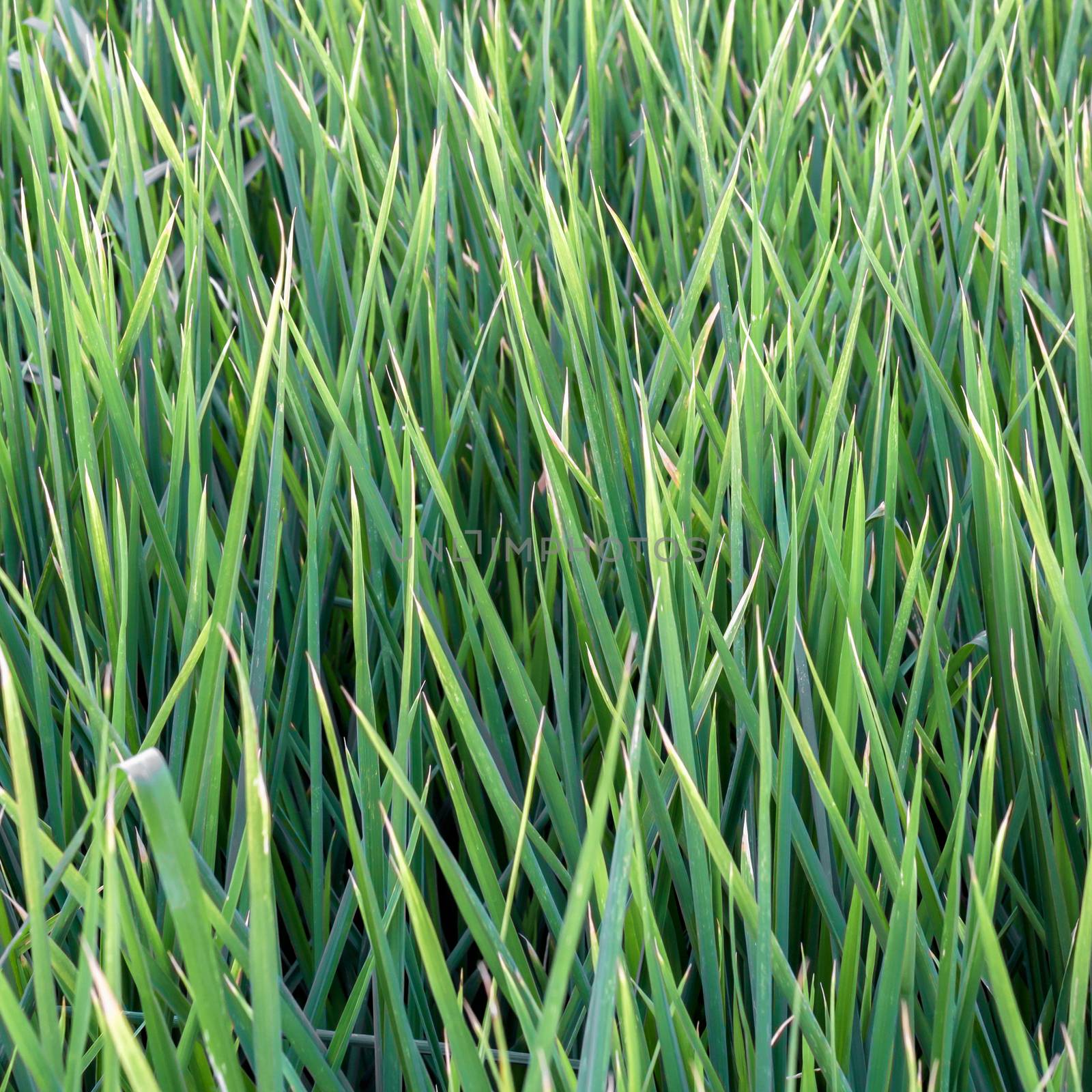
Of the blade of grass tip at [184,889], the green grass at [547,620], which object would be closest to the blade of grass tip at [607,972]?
the green grass at [547,620]

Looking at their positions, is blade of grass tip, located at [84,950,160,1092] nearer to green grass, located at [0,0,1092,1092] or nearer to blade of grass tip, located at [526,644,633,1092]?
green grass, located at [0,0,1092,1092]

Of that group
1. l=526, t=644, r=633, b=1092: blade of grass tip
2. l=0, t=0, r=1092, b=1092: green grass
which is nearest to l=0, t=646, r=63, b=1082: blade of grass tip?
l=0, t=0, r=1092, b=1092: green grass

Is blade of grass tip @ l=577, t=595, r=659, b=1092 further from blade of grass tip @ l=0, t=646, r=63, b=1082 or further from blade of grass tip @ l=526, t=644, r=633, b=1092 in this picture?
blade of grass tip @ l=0, t=646, r=63, b=1082

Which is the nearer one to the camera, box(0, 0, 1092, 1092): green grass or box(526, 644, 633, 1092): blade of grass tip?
box(526, 644, 633, 1092): blade of grass tip

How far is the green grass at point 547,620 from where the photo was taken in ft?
1.32

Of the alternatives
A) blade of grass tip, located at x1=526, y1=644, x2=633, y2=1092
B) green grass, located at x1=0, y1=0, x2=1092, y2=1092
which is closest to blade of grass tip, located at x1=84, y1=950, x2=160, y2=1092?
green grass, located at x1=0, y1=0, x2=1092, y2=1092

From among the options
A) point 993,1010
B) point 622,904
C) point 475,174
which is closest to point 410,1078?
point 622,904

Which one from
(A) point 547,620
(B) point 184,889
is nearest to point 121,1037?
(B) point 184,889

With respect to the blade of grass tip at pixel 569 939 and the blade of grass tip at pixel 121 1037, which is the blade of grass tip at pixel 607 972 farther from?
the blade of grass tip at pixel 121 1037

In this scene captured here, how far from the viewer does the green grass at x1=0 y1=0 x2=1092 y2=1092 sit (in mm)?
401

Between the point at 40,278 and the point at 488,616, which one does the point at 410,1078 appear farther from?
the point at 40,278

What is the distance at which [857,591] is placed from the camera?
49cm

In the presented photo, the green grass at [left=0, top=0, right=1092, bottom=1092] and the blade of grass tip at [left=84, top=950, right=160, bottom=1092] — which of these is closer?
the blade of grass tip at [left=84, top=950, right=160, bottom=1092]

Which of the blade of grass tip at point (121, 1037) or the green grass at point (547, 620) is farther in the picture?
the green grass at point (547, 620)
